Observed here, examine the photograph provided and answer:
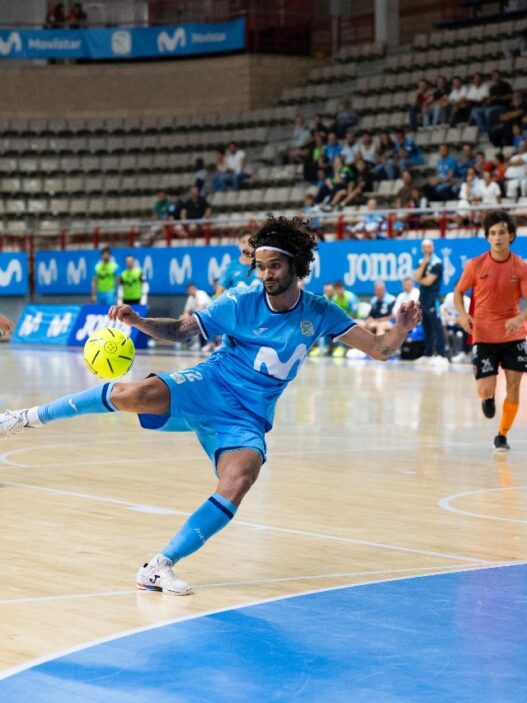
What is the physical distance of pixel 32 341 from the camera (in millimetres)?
31312

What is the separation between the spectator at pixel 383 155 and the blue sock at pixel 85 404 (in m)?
22.3

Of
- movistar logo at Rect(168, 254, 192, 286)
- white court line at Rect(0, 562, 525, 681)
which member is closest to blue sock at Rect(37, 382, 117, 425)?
white court line at Rect(0, 562, 525, 681)

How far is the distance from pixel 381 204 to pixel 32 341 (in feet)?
29.8

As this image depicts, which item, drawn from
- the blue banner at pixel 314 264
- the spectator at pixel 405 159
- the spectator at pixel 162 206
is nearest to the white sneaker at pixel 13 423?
the blue banner at pixel 314 264

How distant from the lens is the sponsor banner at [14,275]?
33.2 metres

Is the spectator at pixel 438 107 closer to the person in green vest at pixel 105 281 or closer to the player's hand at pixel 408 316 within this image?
the person in green vest at pixel 105 281

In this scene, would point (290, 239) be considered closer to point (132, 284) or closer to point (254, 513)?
point (254, 513)

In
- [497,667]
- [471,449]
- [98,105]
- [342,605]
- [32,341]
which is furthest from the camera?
[98,105]

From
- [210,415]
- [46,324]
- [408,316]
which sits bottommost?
[46,324]

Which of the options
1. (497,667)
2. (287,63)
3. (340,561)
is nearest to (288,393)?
(340,561)

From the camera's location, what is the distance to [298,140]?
109ft

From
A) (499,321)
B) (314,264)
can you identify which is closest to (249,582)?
(499,321)

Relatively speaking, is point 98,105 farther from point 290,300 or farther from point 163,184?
point 290,300

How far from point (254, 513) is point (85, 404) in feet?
7.21
